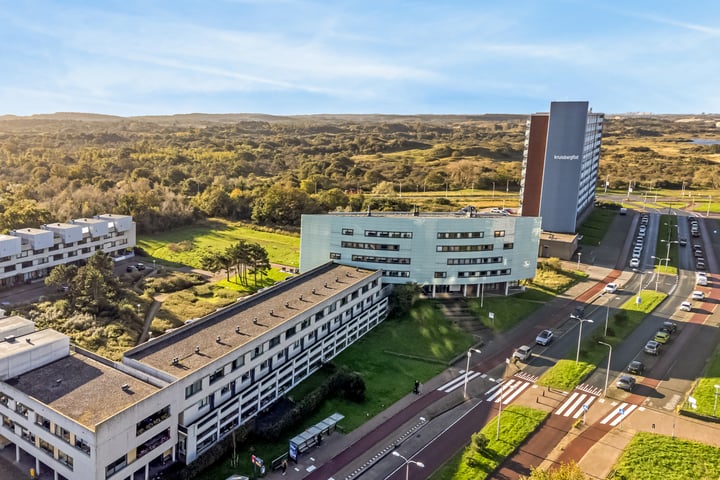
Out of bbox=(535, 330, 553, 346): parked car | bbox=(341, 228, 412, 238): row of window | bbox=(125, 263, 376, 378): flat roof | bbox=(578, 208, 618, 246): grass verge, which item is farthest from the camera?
bbox=(578, 208, 618, 246): grass verge

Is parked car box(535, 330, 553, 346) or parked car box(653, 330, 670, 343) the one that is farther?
parked car box(535, 330, 553, 346)

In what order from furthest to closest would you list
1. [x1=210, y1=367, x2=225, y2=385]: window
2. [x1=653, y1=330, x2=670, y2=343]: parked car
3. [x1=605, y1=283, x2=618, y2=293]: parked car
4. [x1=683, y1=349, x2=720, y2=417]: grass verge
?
[x1=605, y1=283, x2=618, y2=293]: parked car
[x1=653, y1=330, x2=670, y2=343]: parked car
[x1=683, y1=349, x2=720, y2=417]: grass verge
[x1=210, y1=367, x2=225, y2=385]: window

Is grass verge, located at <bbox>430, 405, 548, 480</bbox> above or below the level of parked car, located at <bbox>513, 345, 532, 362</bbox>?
below

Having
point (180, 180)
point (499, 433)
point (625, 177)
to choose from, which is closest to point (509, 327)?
point (499, 433)

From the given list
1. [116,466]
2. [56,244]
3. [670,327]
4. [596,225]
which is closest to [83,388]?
[116,466]

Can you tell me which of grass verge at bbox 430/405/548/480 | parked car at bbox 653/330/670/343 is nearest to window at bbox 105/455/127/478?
grass verge at bbox 430/405/548/480

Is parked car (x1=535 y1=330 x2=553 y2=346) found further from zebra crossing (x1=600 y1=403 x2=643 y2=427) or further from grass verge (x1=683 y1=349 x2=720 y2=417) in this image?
grass verge (x1=683 y1=349 x2=720 y2=417)

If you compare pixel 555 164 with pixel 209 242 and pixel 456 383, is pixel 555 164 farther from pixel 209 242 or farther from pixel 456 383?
pixel 209 242
